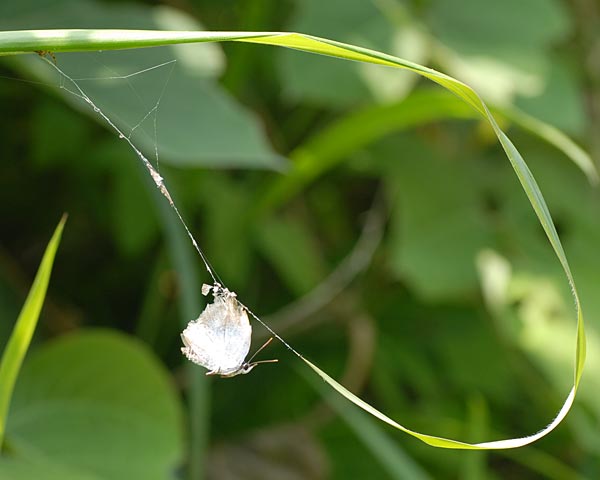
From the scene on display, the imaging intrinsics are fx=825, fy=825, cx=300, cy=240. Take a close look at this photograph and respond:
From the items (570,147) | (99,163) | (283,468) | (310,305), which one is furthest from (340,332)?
(570,147)

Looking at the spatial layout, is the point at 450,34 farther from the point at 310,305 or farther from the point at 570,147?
the point at 570,147

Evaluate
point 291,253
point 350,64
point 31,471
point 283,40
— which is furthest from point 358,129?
point 283,40

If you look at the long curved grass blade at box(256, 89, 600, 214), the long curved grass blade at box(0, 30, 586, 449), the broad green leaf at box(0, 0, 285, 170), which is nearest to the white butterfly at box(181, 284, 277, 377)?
the long curved grass blade at box(0, 30, 586, 449)

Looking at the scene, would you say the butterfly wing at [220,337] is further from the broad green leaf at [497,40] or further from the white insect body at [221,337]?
the broad green leaf at [497,40]

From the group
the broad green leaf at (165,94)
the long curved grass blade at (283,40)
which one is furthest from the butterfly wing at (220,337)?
the broad green leaf at (165,94)

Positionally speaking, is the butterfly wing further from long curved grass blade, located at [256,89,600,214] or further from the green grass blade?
long curved grass blade, located at [256,89,600,214]

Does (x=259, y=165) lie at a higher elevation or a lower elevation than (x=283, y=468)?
higher
